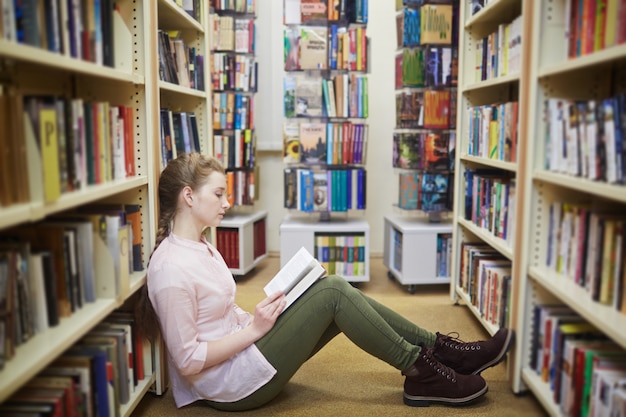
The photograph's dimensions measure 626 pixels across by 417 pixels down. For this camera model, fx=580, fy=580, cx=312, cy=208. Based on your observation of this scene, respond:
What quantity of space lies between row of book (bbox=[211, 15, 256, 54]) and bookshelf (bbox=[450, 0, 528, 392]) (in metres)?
1.45

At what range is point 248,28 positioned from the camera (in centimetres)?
389

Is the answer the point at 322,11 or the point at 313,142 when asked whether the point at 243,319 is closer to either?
the point at 313,142

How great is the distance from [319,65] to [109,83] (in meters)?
1.85

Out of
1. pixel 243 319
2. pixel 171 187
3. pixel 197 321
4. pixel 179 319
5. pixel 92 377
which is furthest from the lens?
pixel 243 319

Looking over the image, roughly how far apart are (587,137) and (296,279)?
982mm

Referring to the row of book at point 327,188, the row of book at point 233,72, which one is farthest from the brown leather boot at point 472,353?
the row of book at point 233,72

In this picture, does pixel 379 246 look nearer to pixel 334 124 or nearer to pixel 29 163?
pixel 334 124

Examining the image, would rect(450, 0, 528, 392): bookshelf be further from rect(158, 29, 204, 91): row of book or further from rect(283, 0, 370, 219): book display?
rect(158, 29, 204, 91): row of book

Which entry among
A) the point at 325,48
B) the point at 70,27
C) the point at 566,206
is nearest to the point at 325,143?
the point at 325,48

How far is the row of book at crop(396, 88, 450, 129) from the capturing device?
354 centimetres

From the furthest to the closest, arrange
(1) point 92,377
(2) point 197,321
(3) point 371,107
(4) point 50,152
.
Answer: (3) point 371,107
(2) point 197,321
(1) point 92,377
(4) point 50,152

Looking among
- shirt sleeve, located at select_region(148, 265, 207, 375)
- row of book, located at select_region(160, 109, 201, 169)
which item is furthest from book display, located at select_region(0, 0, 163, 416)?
row of book, located at select_region(160, 109, 201, 169)

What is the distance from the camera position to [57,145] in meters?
1.39

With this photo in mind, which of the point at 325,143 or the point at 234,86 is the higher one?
the point at 234,86
